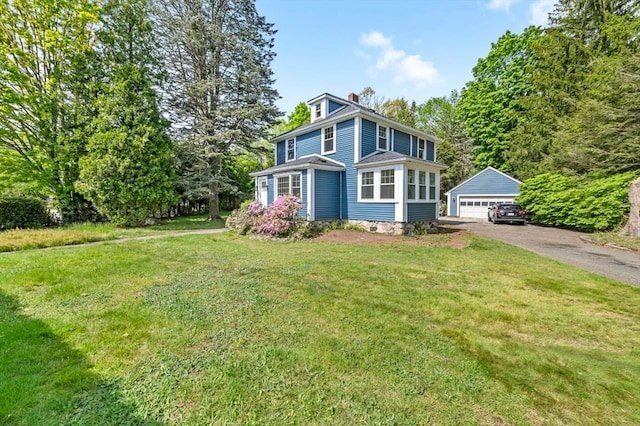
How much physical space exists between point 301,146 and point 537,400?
51.3 ft

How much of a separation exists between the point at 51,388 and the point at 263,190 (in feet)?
47.6

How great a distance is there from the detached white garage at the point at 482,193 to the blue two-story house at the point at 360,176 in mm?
11297

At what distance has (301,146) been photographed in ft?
54.1

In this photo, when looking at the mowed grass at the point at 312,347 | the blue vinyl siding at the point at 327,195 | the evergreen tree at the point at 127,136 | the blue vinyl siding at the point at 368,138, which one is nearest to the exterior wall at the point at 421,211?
the blue vinyl siding at the point at 368,138

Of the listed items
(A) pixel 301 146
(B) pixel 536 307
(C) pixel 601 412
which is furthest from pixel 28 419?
(A) pixel 301 146

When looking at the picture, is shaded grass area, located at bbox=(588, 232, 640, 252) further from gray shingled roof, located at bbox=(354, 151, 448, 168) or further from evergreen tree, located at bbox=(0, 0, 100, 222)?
evergreen tree, located at bbox=(0, 0, 100, 222)

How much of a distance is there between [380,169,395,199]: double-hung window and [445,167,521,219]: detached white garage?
1494cm

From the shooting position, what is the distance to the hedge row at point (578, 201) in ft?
40.4

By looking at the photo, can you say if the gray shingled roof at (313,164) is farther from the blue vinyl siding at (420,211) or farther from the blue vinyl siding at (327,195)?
the blue vinyl siding at (420,211)

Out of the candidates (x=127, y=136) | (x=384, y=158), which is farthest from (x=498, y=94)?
(x=127, y=136)

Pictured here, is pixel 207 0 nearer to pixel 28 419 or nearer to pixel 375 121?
pixel 375 121

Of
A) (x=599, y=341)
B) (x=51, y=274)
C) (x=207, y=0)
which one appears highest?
(x=207, y=0)

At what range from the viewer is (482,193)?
2309 cm

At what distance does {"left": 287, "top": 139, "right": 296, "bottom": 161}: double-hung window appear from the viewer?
55.7ft
